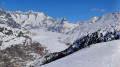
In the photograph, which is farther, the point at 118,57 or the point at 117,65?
the point at 118,57

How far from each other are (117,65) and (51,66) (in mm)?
7499

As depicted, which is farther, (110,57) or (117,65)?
(110,57)

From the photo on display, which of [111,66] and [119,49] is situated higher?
[119,49]

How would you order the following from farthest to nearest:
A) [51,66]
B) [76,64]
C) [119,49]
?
[119,49], [51,66], [76,64]

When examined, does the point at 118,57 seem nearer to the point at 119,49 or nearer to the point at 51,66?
the point at 119,49

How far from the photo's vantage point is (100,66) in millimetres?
19688

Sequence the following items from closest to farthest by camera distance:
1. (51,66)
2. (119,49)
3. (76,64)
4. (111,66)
Result: (111,66), (76,64), (51,66), (119,49)

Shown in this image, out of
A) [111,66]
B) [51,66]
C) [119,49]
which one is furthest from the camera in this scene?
[119,49]

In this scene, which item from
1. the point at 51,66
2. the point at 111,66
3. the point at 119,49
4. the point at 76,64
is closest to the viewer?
the point at 111,66

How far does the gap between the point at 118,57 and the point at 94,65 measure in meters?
3.61

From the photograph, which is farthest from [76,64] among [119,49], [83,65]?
[119,49]

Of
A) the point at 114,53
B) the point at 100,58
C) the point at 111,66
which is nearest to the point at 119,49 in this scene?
the point at 114,53

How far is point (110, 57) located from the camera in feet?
72.9

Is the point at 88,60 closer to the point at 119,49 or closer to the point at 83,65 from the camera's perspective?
the point at 83,65
